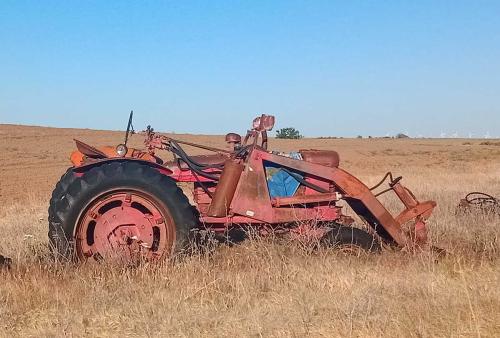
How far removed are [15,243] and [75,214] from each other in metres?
1.85

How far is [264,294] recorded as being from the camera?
15.9 feet

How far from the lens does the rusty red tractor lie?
588 cm

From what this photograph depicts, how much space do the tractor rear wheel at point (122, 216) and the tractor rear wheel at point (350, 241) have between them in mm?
1349

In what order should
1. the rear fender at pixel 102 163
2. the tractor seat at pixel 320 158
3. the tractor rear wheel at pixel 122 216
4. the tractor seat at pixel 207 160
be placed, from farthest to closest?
the tractor seat at pixel 320 158 < the tractor seat at pixel 207 160 < the rear fender at pixel 102 163 < the tractor rear wheel at pixel 122 216

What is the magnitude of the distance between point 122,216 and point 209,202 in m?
1.19

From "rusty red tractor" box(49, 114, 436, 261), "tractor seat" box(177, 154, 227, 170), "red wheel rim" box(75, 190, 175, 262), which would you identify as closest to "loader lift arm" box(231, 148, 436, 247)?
"rusty red tractor" box(49, 114, 436, 261)

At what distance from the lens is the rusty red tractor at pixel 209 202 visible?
19.3ft

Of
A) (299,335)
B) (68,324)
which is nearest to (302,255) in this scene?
(299,335)

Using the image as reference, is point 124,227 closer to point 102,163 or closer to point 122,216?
point 122,216

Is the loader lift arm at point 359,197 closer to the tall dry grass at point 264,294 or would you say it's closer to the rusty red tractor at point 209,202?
the rusty red tractor at point 209,202

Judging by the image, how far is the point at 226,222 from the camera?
6281 mm

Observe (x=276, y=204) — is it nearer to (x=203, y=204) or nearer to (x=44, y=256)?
(x=203, y=204)

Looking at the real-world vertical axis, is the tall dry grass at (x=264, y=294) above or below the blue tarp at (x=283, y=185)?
below

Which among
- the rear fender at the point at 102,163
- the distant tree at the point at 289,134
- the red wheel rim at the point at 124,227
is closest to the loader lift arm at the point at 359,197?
the red wheel rim at the point at 124,227
